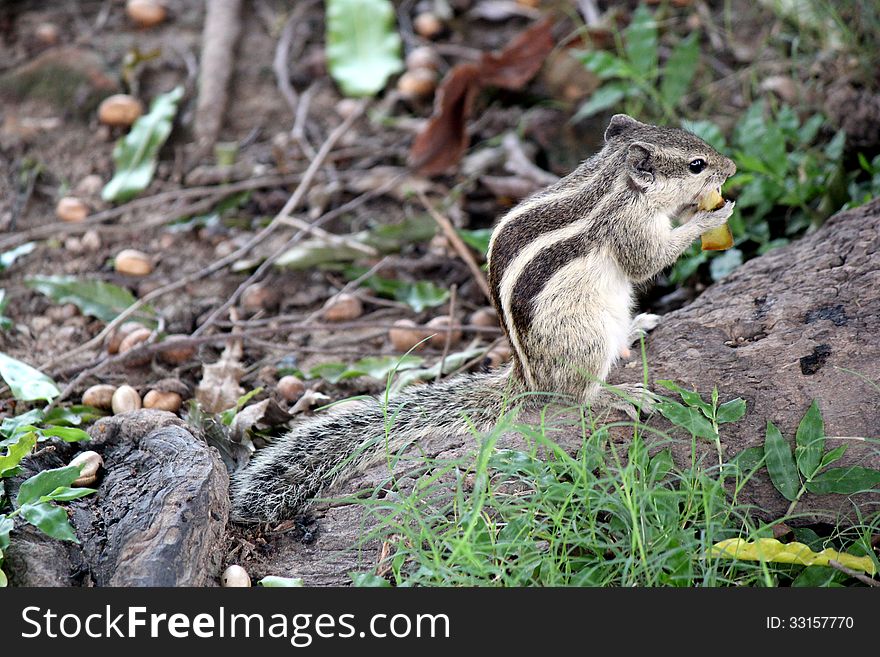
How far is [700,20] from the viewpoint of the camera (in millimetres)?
5996

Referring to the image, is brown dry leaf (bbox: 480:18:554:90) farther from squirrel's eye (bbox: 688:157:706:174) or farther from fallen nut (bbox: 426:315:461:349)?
squirrel's eye (bbox: 688:157:706:174)

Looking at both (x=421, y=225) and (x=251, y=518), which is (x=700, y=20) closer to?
(x=421, y=225)

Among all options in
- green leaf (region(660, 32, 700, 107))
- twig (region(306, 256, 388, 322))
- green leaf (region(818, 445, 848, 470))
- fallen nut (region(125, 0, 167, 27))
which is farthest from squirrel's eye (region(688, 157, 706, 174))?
fallen nut (region(125, 0, 167, 27))

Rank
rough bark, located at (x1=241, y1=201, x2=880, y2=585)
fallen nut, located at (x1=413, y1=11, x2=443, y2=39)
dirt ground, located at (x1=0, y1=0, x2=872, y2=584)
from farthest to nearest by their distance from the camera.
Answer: fallen nut, located at (x1=413, y1=11, x2=443, y2=39), dirt ground, located at (x1=0, y1=0, x2=872, y2=584), rough bark, located at (x1=241, y1=201, x2=880, y2=585)

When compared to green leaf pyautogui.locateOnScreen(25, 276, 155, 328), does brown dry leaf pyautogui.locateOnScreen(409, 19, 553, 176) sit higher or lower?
higher

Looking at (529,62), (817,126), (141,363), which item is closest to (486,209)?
(529,62)

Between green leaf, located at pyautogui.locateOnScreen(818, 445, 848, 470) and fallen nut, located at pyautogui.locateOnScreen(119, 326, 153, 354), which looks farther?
fallen nut, located at pyautogui.locateOnScreen(119, 326, 153, 354)

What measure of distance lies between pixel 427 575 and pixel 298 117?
152 inches

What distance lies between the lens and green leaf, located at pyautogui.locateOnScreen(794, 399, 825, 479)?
9.25 ft

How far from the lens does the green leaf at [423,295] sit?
4582 millimetres

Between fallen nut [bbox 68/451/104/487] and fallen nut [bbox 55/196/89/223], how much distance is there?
2.40 metres

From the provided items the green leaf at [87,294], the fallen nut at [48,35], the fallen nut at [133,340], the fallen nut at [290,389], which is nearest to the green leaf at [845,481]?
the fallen nut at [290,389]

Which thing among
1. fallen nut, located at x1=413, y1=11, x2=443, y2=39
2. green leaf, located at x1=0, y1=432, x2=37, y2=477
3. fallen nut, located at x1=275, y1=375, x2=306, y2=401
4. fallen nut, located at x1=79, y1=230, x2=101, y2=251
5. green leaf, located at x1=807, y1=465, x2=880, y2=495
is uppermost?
fallen nut, located at x1=413, y1=11, x2=443, y2=39

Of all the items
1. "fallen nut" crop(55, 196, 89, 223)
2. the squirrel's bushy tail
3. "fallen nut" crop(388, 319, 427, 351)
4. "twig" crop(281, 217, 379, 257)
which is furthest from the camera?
"fallen nut" crop(55, 196, 89, 223)
